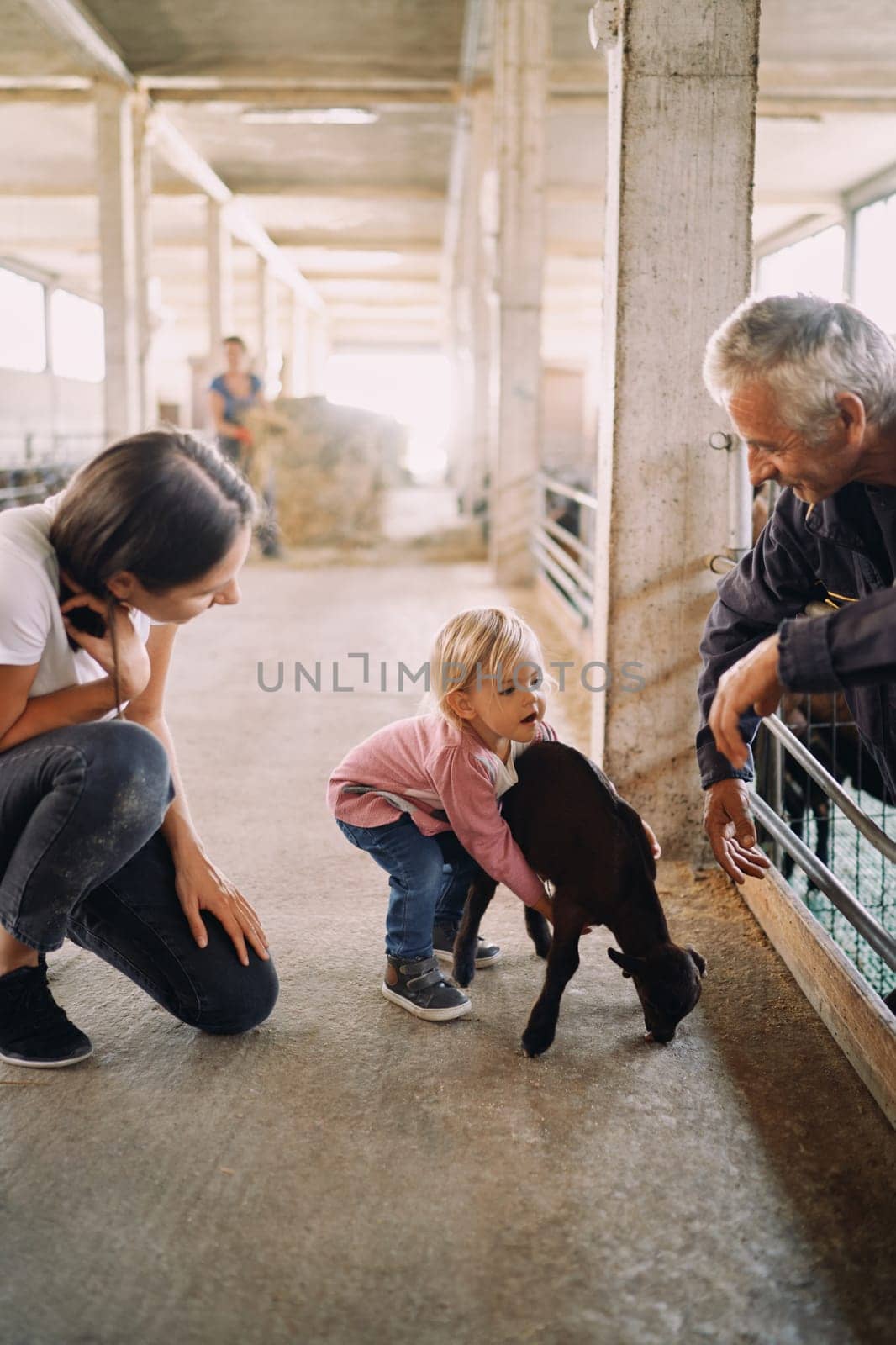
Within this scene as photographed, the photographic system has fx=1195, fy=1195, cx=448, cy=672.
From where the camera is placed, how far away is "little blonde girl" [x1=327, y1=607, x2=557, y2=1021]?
2271 mm

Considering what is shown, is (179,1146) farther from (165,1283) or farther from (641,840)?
(641,840)

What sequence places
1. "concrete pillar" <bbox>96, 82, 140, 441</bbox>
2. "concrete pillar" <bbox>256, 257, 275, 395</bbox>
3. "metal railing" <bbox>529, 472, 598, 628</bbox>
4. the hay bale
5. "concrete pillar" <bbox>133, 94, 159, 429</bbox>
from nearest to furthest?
"metal railing" <bbox>529, 472, 598, 628</bbox> < the hay bale < "concrete pillar" <bbox>96, 82, 140, 441</bbox> < "concrete pillar" <bbox>133, 94, 159, 429</bbox> < "concrete pillar" <bbox>256, 257, 275, 395</bbox>

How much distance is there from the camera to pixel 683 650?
320cm

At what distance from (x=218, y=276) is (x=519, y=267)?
981 cm

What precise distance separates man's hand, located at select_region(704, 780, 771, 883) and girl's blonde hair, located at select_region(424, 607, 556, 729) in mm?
441

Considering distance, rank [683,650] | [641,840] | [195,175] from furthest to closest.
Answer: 1. [195,175]
2. [683,650]
3. [641,840]

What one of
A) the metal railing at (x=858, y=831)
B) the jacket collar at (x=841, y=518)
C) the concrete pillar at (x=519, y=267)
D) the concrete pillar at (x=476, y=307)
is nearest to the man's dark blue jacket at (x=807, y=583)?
the jacket collar at (x=841, y=518)

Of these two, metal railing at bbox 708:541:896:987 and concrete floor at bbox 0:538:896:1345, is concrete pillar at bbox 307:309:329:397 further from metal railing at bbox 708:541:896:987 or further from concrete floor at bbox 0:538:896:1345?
concrete floor at bbox 0:538:896:1345

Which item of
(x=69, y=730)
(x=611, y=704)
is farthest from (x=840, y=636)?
(x=611, y=704)

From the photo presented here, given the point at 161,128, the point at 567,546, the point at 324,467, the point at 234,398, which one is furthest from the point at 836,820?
the point at 161,128

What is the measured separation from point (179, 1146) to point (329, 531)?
10.2 meters

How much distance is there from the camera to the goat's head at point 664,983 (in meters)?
2.21

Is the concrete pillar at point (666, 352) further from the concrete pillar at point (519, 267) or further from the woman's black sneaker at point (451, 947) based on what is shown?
the concrete pillar at point (519, 267)

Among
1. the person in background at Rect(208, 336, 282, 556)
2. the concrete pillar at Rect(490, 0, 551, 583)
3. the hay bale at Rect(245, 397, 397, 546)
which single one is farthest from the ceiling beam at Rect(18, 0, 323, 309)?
the concrete pillar at Rect(490, 0, 551, 583)
